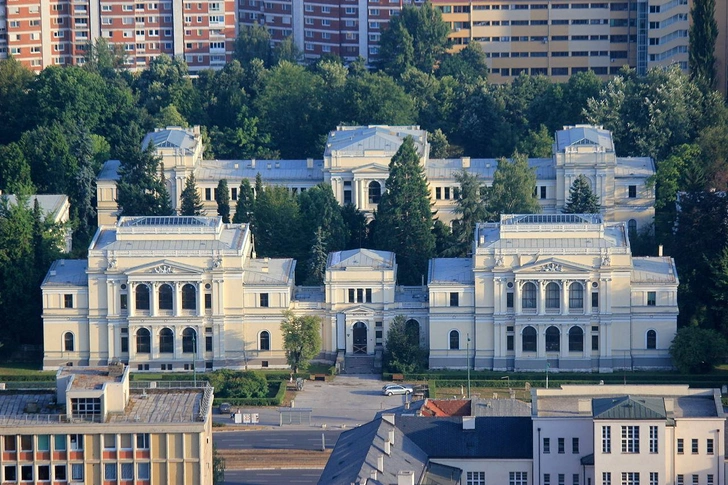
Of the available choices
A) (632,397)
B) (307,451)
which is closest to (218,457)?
(307,451)

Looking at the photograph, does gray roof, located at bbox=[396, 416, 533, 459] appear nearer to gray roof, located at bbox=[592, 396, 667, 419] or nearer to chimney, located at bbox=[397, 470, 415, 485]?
gray roof, located at bbox=[592, 396, 667, 419]

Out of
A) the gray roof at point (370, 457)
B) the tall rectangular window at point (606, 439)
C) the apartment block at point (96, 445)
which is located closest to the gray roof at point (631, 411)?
the tall rectangular window at point (606, 439)

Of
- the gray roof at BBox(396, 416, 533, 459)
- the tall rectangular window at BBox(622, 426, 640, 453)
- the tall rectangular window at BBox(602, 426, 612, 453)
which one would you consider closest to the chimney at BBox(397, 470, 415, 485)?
the gray roof at BBox(396, 416, 533, 459)

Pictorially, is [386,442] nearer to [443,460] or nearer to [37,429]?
[443,460]

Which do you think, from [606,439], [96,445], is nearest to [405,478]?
[606,439]

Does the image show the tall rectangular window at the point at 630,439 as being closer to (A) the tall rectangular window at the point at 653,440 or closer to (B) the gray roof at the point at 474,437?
(A) the tall rectangular window at the point at 653,440
